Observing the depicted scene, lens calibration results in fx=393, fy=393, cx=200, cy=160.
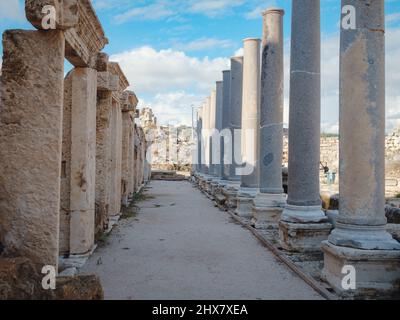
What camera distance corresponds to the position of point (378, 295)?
4465 mm

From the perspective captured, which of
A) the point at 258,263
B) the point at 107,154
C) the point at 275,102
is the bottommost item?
the point at 258,263

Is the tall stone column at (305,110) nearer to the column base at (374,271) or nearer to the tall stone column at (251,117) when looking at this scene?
the column base at (374,271)

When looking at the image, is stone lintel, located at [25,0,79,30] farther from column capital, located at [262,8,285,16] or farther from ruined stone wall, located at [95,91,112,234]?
column capital, located at [262,8,285,16]

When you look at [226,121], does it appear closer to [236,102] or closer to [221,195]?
[236,102]

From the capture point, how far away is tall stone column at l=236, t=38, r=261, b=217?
427 inches

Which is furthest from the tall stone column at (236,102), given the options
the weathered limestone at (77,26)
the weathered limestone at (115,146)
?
the weathered limestone at (77,26)

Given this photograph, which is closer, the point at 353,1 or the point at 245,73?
the point at 353,1

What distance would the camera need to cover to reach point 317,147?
6.96 metres

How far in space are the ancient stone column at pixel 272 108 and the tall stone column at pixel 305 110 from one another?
1956 millimetres
